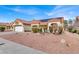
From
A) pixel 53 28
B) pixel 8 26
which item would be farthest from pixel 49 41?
pixel 8 26

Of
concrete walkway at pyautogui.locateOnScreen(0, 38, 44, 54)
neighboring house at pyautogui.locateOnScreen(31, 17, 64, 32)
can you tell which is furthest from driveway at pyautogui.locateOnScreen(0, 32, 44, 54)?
neighboring house at pyautogui.locateOnScreen(31, 17, 64, 32)

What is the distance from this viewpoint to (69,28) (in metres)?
3.08

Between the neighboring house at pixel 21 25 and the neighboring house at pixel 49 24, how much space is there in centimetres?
7

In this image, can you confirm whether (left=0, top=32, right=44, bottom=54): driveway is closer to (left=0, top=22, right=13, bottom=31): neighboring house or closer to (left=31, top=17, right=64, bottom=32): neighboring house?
(left=0, top=22, right=13, bottom=31): neighboring house

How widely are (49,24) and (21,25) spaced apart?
0.39m

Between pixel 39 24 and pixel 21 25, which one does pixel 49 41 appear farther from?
pixel 21 25

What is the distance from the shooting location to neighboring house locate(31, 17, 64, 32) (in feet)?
10.1

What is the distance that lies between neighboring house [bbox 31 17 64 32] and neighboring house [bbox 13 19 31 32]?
Answer: 0.07 meters

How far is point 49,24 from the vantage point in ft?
10.2

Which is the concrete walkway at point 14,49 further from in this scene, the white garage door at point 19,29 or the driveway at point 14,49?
the white garage door at point 19,29

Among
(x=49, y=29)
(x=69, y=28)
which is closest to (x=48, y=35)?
(x=49, y=29)
